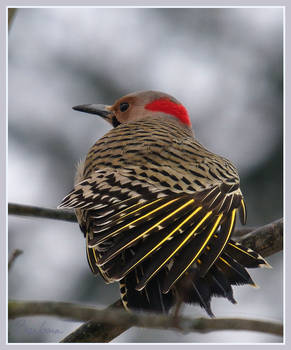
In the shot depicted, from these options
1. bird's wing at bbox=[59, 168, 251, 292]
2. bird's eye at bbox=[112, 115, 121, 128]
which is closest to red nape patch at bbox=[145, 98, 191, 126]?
bird's eye at bbox=[112, 115, 121, 128]

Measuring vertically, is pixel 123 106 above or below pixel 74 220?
above

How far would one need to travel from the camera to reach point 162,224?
329 centimetres

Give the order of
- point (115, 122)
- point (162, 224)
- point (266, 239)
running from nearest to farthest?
point (162, 224) < point (266, 239) < point (115, 122)

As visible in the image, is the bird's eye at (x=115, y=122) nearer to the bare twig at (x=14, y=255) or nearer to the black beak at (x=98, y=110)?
the black beak at (x=98, y=110)

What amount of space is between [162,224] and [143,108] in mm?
2709

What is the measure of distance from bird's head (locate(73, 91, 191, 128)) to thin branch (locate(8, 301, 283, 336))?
369 centimetres

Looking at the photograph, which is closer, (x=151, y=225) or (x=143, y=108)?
(x=151, y=225)

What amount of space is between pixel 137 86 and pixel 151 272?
5.99 meters

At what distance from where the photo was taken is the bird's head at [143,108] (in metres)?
5.80

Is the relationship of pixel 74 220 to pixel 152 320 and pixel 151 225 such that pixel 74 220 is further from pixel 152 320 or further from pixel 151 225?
pixel 152 320

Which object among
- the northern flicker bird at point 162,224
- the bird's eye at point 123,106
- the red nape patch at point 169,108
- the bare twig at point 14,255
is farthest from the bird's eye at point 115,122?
the bare twig at point 14,255

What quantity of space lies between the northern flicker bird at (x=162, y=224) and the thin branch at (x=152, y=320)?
2.01 ft

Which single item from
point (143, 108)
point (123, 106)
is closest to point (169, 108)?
point (143, 108)

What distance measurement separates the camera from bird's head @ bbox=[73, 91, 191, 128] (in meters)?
5.80
